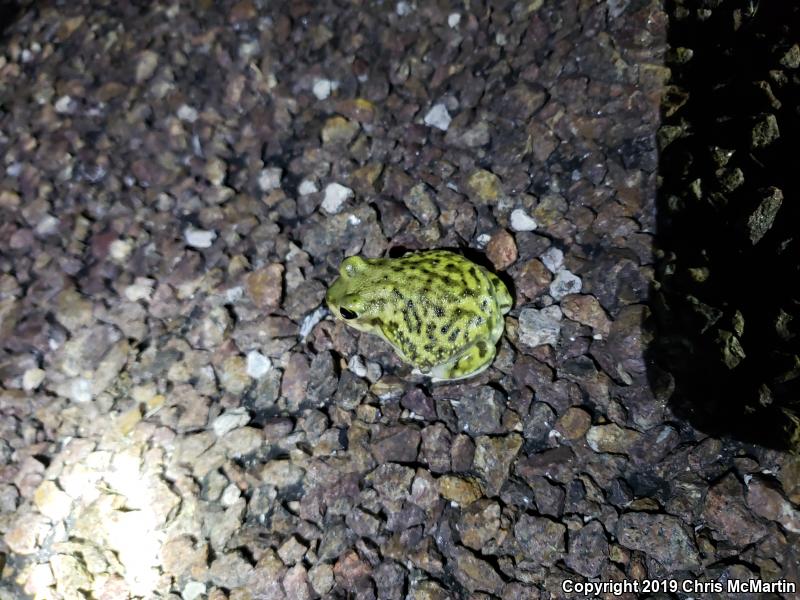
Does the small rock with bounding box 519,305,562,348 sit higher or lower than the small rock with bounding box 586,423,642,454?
higher

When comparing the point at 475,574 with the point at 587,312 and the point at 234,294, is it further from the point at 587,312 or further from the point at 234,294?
the point at 234,294

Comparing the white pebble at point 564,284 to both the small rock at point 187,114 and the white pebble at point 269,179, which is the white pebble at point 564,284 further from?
the small rock at point 187,114

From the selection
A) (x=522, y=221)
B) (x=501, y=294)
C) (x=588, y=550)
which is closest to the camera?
(x=588, y=550)

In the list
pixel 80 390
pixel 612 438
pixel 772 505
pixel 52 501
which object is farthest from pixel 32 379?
pixel 772 505

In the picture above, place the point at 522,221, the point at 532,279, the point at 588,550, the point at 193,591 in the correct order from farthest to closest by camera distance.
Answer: the point at 522,221 → the point at 532,279 → the point at 193,591 → the point at 588,550

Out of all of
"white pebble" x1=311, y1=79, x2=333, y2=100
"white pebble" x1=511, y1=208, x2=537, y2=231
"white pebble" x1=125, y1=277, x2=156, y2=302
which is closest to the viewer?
"white pebble" x1=511, y1=208, x2=537, y2=231

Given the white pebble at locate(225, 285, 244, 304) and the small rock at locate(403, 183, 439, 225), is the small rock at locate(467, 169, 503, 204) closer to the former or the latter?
Result: the small rock at locate(403, 183, 439, 225)

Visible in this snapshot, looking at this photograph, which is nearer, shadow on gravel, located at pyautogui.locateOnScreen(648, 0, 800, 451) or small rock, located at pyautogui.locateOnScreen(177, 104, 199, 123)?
shadow on gravel, located at pyautogui.locateOnScreen(648, 0, 800, 451)

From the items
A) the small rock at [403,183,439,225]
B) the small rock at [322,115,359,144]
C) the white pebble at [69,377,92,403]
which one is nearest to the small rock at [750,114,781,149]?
the small rock at [403,183,439,225]
